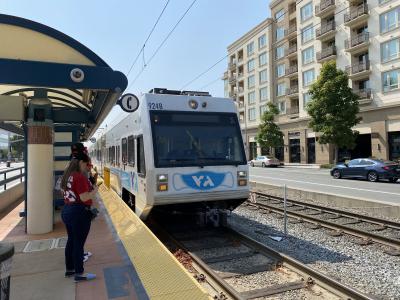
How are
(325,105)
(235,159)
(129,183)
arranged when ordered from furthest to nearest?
A: (325,105)
(129,183)
(235,159)

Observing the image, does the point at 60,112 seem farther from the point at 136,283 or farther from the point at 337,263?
the point at 337,263

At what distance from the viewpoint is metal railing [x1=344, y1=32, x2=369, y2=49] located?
3700 cm

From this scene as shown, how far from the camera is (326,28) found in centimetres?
4256

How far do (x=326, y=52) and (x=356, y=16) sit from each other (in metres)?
5.42

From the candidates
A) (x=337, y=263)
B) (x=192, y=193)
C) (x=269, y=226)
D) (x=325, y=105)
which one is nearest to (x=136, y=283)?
(x=192, y=193)

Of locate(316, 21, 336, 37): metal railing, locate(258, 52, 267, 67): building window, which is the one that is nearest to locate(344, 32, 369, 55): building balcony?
locate(316, 21, 336, 37): metal railing

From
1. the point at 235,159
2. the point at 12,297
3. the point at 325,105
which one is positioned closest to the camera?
the point at 12,297

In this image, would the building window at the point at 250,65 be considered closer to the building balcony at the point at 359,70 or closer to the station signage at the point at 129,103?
the building balcony at the point at 359,70

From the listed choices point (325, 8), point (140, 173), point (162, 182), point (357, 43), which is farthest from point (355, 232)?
point (325, 8)

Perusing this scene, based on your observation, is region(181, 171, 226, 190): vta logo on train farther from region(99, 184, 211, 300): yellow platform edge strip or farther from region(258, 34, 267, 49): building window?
region(258, 34, 267, 49): building window

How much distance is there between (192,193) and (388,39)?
113ft

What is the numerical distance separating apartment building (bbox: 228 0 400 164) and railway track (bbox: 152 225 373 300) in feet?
84.6

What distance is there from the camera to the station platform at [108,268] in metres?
4.11

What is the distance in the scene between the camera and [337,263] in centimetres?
649
